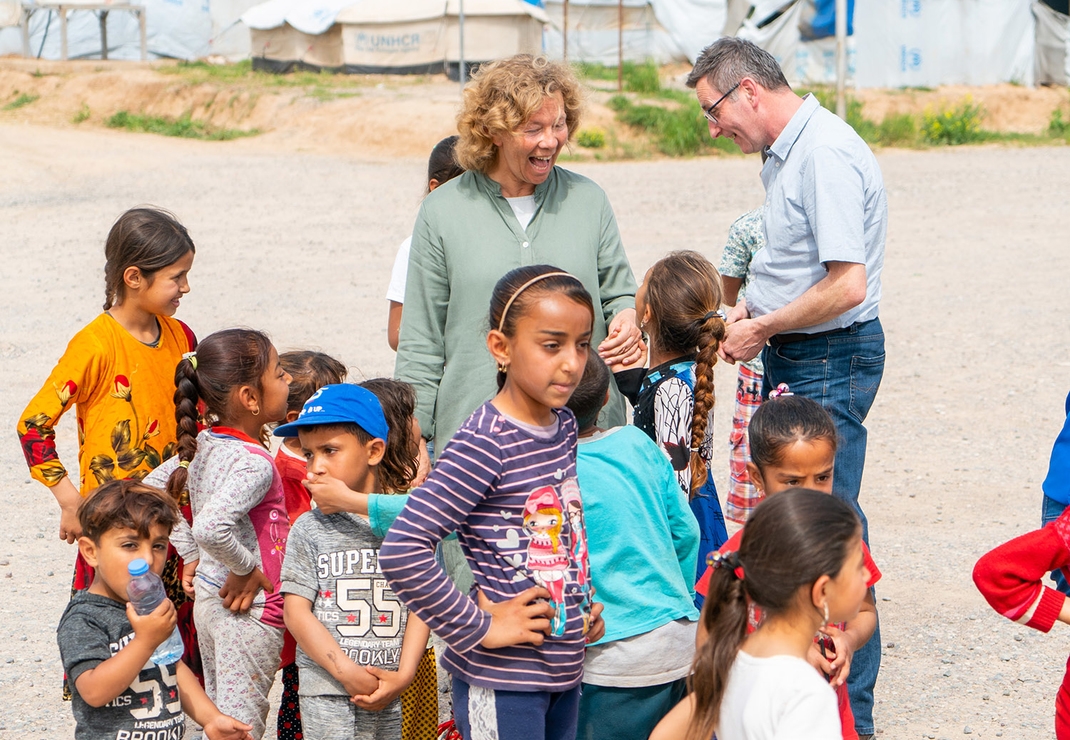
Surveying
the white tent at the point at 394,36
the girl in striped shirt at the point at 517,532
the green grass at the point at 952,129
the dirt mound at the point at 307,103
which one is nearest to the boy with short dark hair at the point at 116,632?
the girl in striped shirt at the point at 517,532

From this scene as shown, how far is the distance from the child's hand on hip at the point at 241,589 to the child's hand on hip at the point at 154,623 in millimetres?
475

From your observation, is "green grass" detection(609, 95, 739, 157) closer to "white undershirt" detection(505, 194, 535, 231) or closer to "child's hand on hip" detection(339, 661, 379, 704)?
"white undershirt" detection(505, 194, 535, 231)

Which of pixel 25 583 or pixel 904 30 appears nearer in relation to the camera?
pixel 25 583

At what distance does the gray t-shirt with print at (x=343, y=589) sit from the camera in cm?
295

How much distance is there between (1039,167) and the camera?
17.8 metres

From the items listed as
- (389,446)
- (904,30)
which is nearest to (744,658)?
(389,446)

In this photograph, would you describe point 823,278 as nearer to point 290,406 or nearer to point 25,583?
point 290,406

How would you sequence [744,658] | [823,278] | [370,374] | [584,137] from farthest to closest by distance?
[584,137] < [370,374] < [823,278] < [744,658]

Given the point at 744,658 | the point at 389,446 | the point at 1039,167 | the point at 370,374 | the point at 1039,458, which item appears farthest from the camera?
the point at 1039,167

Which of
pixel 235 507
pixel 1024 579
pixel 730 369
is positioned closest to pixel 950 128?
pixel 730 369

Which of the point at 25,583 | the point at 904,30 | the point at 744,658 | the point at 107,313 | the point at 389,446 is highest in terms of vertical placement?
the point at 904,30

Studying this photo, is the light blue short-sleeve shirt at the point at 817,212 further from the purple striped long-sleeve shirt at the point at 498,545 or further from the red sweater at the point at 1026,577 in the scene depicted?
the purple striped long-sleeve shirt at the point at 498,545

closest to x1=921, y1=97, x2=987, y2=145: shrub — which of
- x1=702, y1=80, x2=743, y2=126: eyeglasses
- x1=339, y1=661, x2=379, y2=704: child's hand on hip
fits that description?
x1=702, y1=80, x2=743, y2=126: eyeglasses

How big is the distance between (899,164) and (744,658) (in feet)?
56.5
